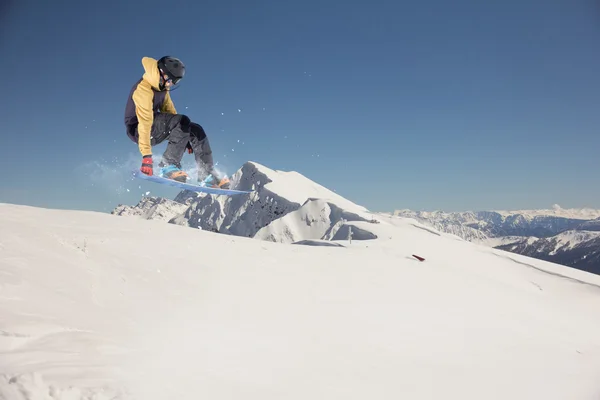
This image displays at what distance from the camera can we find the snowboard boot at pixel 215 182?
1017 cm

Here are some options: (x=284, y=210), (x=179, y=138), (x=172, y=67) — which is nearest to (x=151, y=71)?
(x=172, y=67)

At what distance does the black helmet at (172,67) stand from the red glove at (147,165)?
188cm

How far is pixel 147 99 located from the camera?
7.62 meters

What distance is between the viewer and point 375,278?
34.0ft

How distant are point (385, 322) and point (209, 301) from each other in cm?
349

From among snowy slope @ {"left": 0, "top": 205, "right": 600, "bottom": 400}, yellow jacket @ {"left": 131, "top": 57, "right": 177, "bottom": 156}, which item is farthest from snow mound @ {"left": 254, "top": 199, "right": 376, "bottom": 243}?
yellow jacket @ {"left": 131, "top": 57, "right": 177, "bottom": 156}

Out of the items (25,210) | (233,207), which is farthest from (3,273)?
(233,207)

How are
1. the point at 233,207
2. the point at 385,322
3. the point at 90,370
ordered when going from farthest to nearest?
→ the point at 233,207 < the point at 385,322 < the point at 90,370

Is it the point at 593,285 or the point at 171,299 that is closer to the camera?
the point at 171,299

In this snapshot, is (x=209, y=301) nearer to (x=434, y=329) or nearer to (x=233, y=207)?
(x=434, y=329)

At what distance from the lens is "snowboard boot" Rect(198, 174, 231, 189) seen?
33.4 feet

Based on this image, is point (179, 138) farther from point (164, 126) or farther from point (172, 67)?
point (172, 67)

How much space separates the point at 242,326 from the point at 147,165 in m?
4.23

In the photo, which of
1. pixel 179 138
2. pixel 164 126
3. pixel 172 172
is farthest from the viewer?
pixel 172 172
